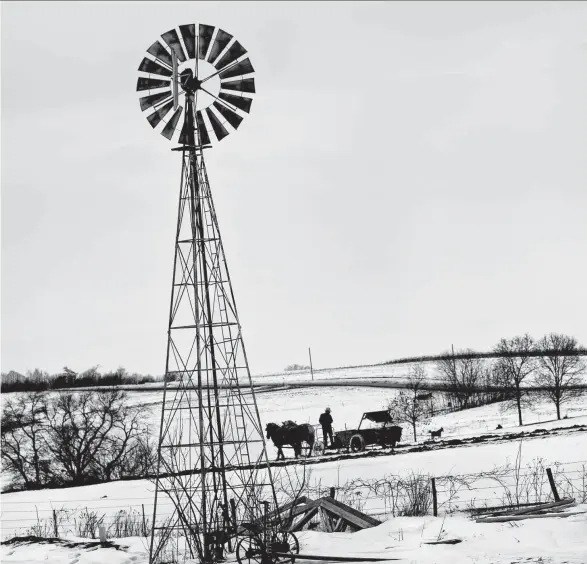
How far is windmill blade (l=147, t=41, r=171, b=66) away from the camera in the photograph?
1288 centimetres

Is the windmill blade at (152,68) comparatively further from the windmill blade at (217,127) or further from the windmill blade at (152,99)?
the windmill blade at (217,127)

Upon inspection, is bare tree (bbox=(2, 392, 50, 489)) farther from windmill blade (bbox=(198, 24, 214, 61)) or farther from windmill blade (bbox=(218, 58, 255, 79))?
windmill blade (bbox=(198, 24, 214, 61))

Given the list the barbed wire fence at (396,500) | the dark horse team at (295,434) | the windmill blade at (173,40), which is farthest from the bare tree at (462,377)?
the windmill blade at (173,40)

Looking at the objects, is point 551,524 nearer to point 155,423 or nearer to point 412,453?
point 412,453

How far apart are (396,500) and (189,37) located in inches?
394

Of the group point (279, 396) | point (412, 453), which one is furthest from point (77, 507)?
point (279, 396)

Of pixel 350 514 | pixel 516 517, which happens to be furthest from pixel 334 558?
pixel 516 517

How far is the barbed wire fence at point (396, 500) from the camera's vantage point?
15445 millimetres

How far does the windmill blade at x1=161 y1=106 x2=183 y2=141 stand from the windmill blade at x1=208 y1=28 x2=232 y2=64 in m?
1.03

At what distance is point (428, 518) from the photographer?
45.5 feet

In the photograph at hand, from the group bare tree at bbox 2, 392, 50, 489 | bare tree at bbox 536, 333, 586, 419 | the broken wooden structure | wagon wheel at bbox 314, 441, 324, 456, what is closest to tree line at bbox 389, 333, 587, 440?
bare tree at bbox 536, 333, 586, 419

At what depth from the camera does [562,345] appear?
6066cm

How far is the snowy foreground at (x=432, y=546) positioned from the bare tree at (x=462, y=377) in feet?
139

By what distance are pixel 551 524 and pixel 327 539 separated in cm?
369
